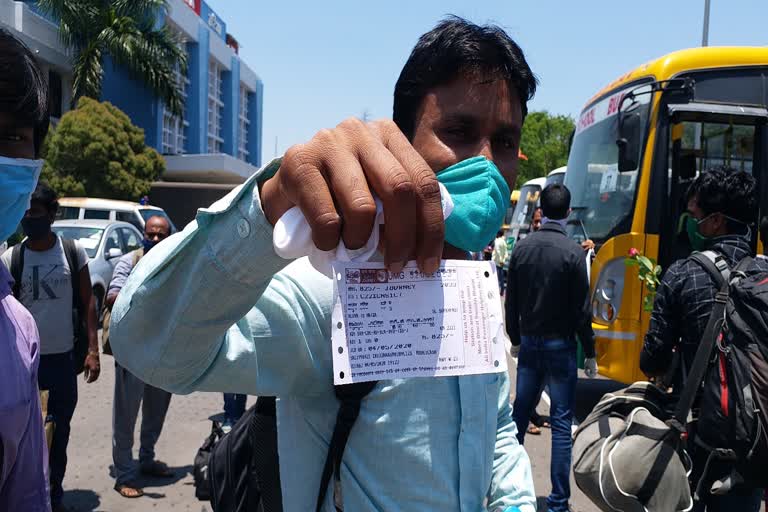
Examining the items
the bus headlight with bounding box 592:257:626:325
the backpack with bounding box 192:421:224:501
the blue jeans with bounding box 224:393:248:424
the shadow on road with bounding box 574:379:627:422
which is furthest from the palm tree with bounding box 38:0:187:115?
the backpack with bounding box 192:421:224:501

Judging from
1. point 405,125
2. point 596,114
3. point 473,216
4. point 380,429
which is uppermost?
point 596,114

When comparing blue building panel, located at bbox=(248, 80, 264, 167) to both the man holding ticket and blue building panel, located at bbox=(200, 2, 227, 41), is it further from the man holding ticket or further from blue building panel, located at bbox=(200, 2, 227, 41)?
the man holding ticket

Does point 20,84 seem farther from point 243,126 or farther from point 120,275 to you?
point 243,126

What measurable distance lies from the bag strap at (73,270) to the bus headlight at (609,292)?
460 cm

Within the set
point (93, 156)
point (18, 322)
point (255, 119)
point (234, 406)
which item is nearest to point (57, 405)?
point (234, 406)

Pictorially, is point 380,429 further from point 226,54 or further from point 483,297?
point 226,54

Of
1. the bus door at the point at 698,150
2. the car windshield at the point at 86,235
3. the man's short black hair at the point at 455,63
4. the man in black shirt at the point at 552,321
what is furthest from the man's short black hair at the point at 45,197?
the car windshield at the point at 86,235

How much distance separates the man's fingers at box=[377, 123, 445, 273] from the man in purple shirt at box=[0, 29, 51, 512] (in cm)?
140

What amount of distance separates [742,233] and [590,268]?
3.25 metres

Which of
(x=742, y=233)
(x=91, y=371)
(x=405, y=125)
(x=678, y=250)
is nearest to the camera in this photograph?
(x=405, y=125)

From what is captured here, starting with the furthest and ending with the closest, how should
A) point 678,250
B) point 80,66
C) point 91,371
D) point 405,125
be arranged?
point 80,66
point 678,250
point 91,371
point 405,125

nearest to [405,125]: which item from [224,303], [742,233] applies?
[224,303]

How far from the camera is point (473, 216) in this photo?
988mm

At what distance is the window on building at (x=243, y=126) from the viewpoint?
4462 centimetres
